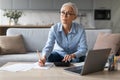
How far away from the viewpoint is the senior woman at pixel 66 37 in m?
2.38

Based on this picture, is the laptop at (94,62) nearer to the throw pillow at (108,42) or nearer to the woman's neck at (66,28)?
the woman's neck at (66,28)

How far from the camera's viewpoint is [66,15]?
2.37 meters

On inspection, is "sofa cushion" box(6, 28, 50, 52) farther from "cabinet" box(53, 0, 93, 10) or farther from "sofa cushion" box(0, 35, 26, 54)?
"cabinet" box(53, 0, 93, 10)

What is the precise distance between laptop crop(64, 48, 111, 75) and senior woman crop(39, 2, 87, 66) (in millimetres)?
604

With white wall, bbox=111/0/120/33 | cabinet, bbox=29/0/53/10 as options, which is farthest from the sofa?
white wall, bbox=111/0/120/33

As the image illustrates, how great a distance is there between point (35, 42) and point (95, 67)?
6.80 feet

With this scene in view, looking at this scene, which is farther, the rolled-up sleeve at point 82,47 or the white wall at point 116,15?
the white wall at point 116,15

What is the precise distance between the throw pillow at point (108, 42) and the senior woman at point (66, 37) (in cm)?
89

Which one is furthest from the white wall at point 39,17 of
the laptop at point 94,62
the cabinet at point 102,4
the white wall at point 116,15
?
the laptop at point 94,62

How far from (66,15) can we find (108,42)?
1146 millimetres

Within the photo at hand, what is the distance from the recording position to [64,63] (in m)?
1.93

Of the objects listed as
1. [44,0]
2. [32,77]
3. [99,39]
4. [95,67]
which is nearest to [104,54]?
[95,67]

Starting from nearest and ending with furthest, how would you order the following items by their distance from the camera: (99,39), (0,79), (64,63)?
1. (0,79)
2. (64,63)
3. (99,39)

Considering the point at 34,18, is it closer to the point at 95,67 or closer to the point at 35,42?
the point at 35,42
